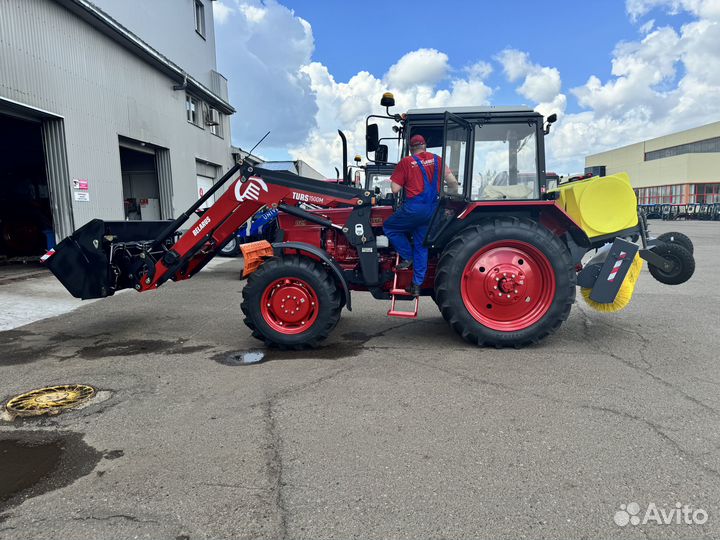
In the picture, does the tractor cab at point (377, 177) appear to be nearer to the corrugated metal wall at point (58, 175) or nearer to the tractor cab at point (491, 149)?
the tractor cab at point (491, 149)

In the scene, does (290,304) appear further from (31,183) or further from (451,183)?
Result: (31,183)

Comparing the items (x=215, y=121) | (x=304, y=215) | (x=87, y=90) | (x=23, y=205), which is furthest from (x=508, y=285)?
(x=215, y=121)

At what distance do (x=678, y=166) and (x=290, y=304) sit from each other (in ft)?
202

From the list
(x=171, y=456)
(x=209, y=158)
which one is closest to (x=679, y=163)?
(x=209, y=158)

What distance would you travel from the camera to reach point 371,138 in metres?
5.50

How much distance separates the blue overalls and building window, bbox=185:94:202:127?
1486 centimetres

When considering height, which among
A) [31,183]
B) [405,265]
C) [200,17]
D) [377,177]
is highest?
[200,17]

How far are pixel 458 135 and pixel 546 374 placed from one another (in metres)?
2.78

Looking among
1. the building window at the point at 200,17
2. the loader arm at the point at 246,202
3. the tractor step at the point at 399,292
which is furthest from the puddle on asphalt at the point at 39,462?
the building window at the point at 200,17

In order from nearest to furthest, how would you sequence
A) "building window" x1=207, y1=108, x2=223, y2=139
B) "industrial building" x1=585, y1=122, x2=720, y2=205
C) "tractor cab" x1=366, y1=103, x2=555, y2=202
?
"tractor cab" x1=366, y1=103, x2=555, y2=202 → "building window" x1=207, y1=108, x2=223, y2=139 → "industrial building" x1=585, y1=122, x2=720, y2=205

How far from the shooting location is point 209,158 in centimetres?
1964

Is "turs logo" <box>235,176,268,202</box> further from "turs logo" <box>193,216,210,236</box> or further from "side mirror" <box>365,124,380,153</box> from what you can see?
"side mirror" <box>365,124,380,153</box>

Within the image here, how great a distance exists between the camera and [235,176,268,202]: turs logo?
17.6ft

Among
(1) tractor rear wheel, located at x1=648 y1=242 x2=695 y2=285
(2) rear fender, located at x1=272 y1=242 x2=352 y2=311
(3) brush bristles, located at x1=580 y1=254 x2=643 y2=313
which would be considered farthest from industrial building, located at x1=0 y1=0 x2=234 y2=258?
(1) tractor rear wheel, located at x1=648 y1=242 x2=695 y2=285
